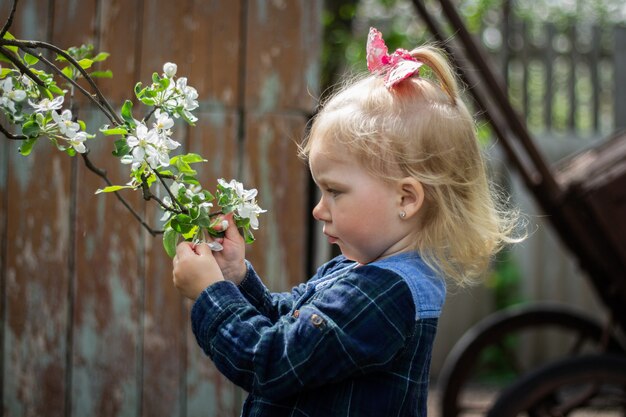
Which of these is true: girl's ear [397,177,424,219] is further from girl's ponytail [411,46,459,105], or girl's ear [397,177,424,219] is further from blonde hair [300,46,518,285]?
girl's ponytail [411,46,459,105]

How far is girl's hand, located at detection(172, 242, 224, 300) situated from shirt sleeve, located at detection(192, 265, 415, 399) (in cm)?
2

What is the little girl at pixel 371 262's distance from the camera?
148cm

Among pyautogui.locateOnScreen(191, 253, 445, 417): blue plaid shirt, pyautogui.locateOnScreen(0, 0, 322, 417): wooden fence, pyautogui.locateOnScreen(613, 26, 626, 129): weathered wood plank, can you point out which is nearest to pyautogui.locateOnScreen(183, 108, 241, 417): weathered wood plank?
pyautogui.locateOnScreen(0, 0, 322, 417): wooden fence

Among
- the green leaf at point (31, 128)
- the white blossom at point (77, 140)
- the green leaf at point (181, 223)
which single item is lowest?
the green leaf at point (181, 223)

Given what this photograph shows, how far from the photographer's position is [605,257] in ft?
10.0

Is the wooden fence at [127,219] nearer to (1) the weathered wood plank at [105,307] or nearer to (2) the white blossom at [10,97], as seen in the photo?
(1) the weathered wood plank at [105,307]

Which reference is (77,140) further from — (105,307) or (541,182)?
(541,182)

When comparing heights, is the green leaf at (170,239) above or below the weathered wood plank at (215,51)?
below

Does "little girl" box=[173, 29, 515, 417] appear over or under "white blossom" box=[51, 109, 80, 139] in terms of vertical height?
under

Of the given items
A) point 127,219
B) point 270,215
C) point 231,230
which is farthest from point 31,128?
point 270,215

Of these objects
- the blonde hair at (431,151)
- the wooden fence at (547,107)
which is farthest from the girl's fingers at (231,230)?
the wooden fence at (547,107)

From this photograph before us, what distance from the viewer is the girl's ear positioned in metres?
1.58

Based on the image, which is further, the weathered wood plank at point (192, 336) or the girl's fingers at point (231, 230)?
the weathered wood plank at point (192, 336)

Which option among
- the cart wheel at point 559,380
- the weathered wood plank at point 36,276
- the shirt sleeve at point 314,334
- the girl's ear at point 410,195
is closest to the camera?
the shirt sleeve at point 314,334
